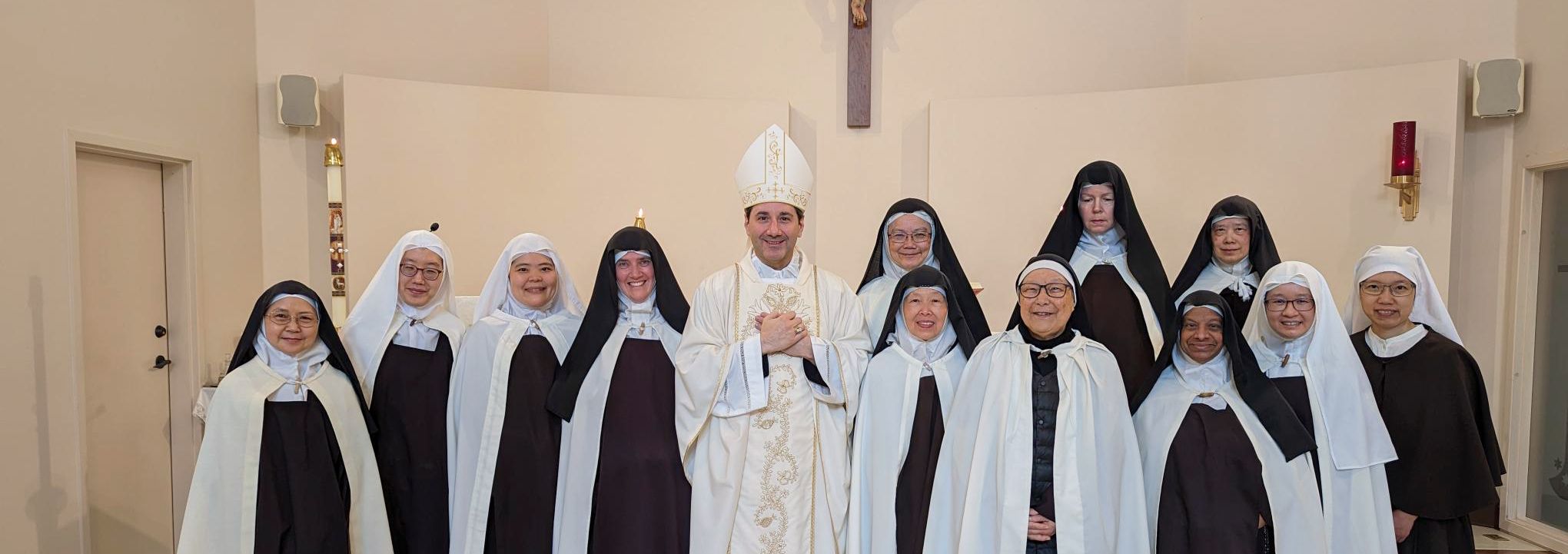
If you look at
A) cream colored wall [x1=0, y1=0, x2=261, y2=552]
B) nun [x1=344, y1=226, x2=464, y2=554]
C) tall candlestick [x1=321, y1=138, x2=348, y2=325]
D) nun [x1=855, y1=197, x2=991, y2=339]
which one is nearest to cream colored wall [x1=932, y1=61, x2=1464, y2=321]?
nun [x1=855, y1=197, x2=991, y2=339]

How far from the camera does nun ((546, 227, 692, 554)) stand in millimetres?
3479

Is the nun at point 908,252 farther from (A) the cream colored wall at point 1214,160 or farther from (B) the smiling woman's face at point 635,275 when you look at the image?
(A) the cream colored wall at point 1214,160

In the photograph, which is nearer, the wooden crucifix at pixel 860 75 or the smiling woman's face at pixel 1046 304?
the smiling woman's face at pixel 1046 304

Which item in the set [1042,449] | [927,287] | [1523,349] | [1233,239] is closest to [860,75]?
[1233,239]

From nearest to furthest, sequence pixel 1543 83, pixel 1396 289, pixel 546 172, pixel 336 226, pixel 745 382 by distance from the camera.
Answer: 1. pixel 745 382
2. pixel 1396 289
3. pixel 1543 83
4. pixel 336 226
5. pixel 546 172

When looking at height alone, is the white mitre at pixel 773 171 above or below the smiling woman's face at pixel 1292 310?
above

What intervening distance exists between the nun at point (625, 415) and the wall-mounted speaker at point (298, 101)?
3088mm

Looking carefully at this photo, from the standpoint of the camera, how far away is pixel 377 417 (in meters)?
3.67

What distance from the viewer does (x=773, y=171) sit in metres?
3.46

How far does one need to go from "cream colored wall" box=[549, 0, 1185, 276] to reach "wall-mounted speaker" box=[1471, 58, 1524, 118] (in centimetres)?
178

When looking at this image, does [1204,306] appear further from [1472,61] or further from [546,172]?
[546,172]

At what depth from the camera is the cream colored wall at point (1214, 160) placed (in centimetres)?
518

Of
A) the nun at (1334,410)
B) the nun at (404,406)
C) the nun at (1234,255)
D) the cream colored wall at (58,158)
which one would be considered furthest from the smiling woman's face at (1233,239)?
the cream colored wall at (58,158)

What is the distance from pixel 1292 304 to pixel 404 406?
3441mm
